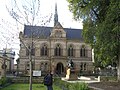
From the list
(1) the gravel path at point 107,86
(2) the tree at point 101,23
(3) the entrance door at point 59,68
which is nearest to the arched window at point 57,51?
(3) the entrance door at point 59,68

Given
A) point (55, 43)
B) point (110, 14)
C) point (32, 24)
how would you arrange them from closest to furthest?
1. point (32, 24)
2. point (110, 14)
3. point (55, 43)

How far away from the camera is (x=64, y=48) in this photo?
7075cm

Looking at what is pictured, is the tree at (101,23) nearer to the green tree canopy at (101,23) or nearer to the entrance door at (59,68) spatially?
the green tree canopy at (101,23)

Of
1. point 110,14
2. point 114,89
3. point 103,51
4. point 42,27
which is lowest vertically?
point 114,89

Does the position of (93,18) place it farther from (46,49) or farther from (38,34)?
(46,49)

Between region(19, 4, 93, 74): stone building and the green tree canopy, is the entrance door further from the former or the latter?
the green tree canopy

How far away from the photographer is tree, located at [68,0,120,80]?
24.9m

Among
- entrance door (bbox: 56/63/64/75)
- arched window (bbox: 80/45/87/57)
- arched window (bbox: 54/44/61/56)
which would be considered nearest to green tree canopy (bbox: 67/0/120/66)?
entrance door (bbox: 56/63/64/75)

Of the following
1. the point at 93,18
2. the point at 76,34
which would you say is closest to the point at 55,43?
the point at 76,34

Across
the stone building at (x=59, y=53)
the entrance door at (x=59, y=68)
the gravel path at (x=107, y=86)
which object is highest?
the stone building at (x=59, y=53)

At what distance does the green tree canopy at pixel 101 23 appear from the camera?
980 inches

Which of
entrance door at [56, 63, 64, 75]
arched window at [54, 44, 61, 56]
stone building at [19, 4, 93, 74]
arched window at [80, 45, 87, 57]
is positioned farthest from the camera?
arched window at [80, 45, 87, 57]

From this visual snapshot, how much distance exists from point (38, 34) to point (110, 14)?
7.61m

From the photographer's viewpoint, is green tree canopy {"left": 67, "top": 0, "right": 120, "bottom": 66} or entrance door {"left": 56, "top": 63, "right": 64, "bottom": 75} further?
entrance door {"left": 56, "top": 63, "right": 64, "bottom": 75}
